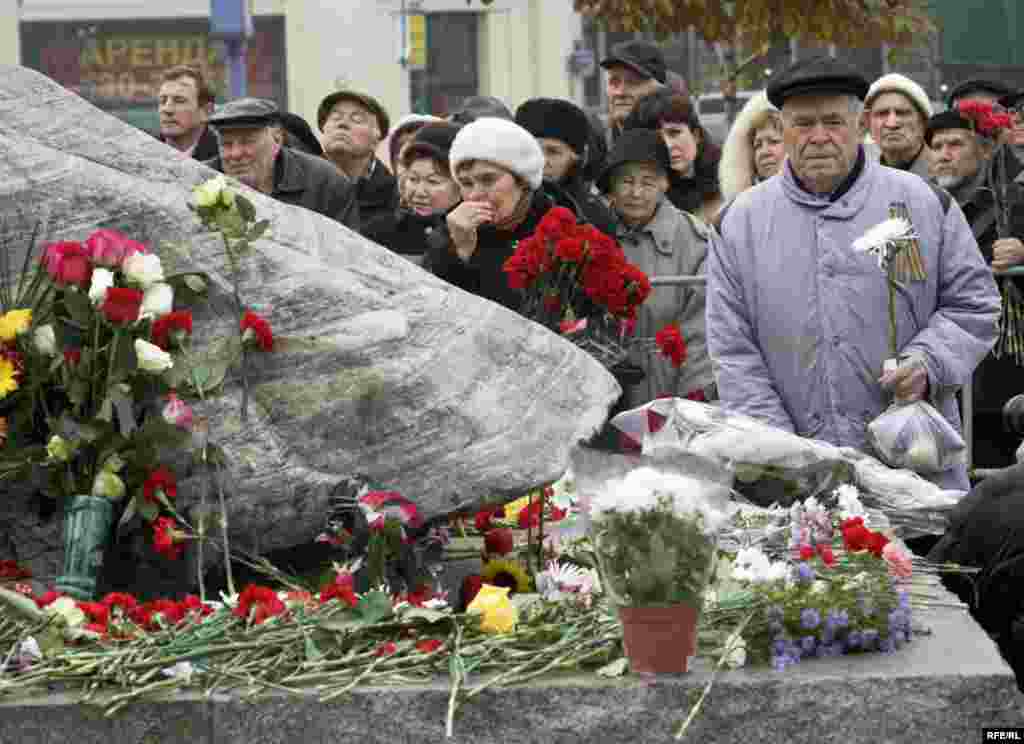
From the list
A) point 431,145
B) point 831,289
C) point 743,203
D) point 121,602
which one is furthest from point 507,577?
point 431,145

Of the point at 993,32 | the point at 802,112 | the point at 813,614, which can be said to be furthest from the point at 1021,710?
the point at 993,32

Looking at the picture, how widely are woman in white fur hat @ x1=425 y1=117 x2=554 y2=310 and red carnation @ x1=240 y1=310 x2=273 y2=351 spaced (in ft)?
6.17

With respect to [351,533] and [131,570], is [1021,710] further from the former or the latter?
[131,570]

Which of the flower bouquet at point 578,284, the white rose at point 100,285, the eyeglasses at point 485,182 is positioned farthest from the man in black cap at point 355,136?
the white rose at point 100,285

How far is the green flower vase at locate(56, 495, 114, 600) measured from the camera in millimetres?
5586

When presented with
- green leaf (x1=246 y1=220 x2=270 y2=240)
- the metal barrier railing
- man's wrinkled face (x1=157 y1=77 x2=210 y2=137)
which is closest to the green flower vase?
green leaf (x1=246 y1=220 x2=270 y2=240)

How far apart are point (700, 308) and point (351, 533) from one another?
9.39ft

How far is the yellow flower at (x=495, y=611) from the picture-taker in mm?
5047

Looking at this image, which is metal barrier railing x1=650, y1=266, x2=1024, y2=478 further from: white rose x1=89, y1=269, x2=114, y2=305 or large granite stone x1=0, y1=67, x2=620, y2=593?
white rose x1=89, y1=269, x2=114, y2=305

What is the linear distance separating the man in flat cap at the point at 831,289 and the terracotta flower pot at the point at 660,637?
2050 mm

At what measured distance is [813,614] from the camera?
4.86 m

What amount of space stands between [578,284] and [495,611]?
87.7 inches

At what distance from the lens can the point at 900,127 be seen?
9062mm

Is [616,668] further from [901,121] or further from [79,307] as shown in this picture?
[901,121]
